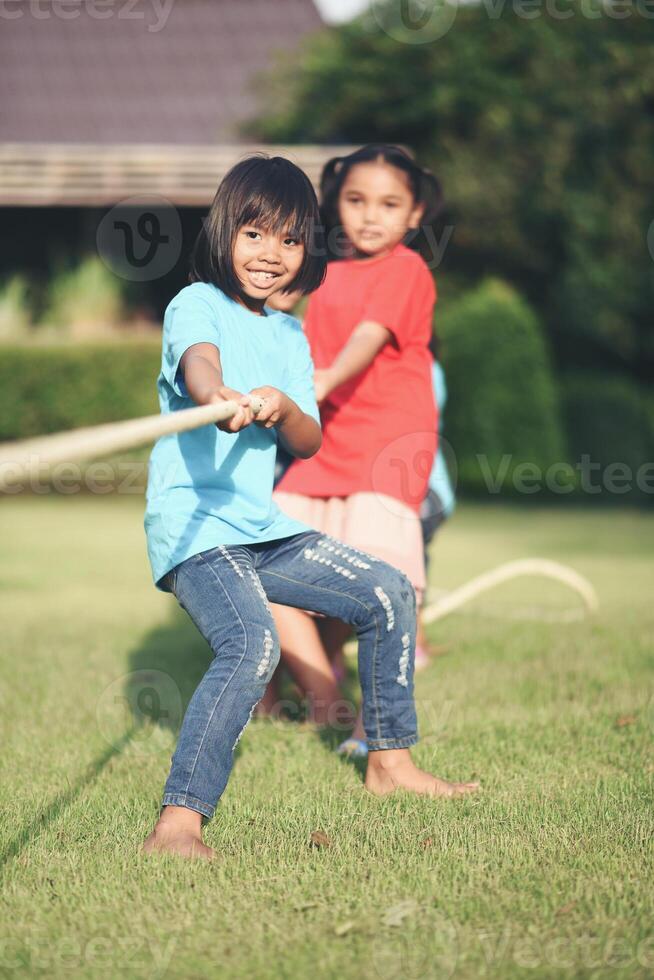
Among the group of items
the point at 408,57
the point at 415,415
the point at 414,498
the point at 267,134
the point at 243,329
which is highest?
the point at 408,57

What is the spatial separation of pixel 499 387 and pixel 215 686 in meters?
10.3

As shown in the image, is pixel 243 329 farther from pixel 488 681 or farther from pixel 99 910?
pixel 488 681

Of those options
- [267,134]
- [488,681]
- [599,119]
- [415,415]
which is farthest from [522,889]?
[267,134]

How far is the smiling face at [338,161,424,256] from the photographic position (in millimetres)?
3545

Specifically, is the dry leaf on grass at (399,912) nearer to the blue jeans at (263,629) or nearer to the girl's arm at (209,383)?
the blue jeans at (263,629)

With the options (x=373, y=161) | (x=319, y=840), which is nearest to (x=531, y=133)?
(x=373, y=161)

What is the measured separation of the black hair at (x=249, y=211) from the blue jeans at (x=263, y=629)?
2.30 feet

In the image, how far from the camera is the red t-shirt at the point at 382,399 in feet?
11.1

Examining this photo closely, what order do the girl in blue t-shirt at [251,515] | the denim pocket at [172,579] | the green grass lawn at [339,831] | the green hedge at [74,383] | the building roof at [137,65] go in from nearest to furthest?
the green grass lawn at [339,831] → the girl in blue t-shirt at [251,515] → the denim pocket at [172,579] → the green hedge at [74,383] → the building roof at [137,65]

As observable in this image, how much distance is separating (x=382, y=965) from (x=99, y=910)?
0.56m

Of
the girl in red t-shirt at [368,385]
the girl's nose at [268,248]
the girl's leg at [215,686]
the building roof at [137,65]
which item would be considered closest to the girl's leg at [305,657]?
the girl in red t-shirt at [368,385]

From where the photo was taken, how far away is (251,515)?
2.64 m

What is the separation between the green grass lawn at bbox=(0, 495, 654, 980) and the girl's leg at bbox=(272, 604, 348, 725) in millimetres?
130

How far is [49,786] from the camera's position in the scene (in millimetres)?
2820
